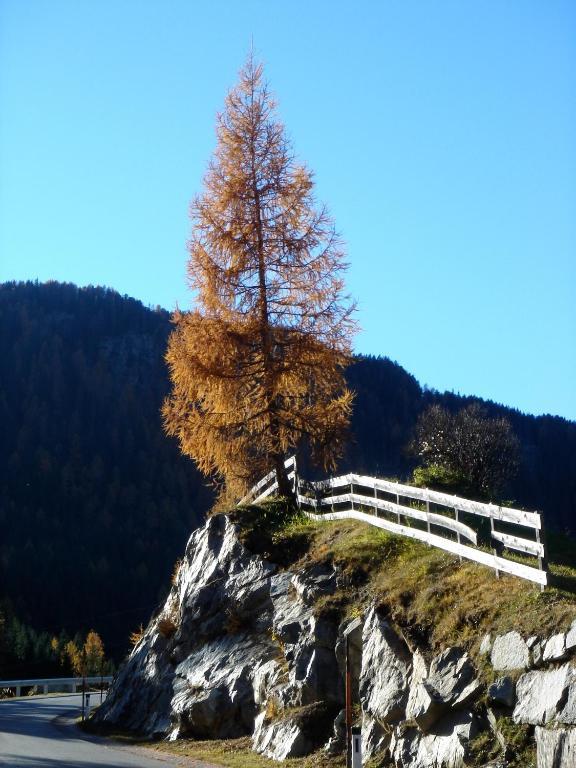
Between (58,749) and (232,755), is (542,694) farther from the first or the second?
(58,749)

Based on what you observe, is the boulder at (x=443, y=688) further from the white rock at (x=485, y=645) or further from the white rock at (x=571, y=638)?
the white rock at (x=571, y=638)

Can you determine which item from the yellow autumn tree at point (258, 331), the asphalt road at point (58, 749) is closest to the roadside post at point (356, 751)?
the asphalt road at point (58, 749)

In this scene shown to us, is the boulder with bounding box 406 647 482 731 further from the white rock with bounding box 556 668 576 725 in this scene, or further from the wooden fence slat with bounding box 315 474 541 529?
the wooden fence slat with bounding box 315 474 541 529

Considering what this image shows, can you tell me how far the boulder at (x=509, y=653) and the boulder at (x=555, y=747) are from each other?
108cm

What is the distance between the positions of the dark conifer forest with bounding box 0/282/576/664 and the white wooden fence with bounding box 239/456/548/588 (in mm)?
85168

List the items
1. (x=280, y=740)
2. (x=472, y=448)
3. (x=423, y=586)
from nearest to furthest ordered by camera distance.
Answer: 1. (x=423, y=586)
2. (x=280, y=740)
3. (x=472, y=448)

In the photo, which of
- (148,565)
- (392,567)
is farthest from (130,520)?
(392,567)

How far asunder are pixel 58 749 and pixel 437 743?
419 inches

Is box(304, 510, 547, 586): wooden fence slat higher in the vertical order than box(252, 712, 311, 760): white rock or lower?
higher

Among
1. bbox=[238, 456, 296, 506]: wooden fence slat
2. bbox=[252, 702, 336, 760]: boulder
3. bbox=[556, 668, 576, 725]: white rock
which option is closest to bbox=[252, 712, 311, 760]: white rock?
bbox=[252, 702, 336, 760]: boulder

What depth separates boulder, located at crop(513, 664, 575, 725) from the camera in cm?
1038

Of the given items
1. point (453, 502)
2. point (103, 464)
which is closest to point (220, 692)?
point (453, 502)

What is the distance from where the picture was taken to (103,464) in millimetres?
166625

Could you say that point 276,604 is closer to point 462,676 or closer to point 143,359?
point 462,676
